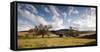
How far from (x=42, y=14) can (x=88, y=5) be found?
661mm

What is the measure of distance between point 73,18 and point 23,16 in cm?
66

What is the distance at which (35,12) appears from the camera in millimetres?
2508

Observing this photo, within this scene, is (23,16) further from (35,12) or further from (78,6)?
(78,6)

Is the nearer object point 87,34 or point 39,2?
point 39,2

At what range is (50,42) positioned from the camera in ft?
8.51

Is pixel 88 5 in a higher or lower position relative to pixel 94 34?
higher

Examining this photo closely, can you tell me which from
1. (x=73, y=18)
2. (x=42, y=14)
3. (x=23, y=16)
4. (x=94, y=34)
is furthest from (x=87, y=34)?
(x=23, y=16)

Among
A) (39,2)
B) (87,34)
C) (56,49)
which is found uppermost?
(39,2)

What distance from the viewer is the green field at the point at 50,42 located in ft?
8.04

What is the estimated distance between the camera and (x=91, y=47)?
2.88 metres

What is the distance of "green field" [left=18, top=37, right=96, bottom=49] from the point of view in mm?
2450
